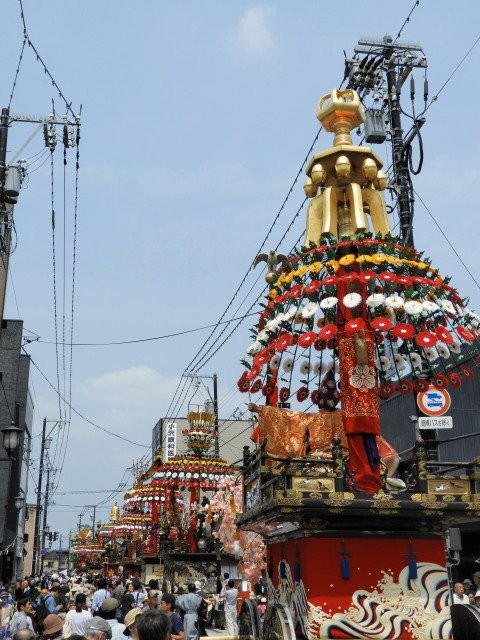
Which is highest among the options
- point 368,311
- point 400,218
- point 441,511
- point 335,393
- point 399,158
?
point 399,158

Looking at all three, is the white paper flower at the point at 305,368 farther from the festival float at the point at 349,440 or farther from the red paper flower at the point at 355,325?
the red paper flower at the point at 355,325

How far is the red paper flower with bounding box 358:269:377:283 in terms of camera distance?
10.3 meters

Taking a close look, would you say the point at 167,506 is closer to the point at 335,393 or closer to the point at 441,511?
the point at 335,393

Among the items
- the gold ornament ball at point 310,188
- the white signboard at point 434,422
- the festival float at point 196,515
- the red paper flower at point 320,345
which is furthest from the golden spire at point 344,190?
the festival float at point 196,515

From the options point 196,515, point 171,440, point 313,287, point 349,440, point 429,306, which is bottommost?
point 349,440

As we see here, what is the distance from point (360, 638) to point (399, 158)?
1382 cm

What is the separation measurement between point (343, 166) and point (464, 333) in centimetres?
330

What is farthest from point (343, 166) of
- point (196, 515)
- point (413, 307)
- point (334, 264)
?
point (196, 515)

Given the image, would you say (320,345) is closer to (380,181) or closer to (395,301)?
(395,301)

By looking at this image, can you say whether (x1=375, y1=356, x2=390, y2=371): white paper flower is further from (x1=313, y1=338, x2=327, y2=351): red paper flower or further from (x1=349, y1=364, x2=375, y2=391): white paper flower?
(x1=349, y1=364, x2=375, y2=391): white paper flower

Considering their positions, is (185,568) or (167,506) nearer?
(185,568)

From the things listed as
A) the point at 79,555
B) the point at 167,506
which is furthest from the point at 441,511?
the point at 79,555

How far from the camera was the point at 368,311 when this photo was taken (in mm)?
11219

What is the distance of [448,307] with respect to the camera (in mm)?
10594
